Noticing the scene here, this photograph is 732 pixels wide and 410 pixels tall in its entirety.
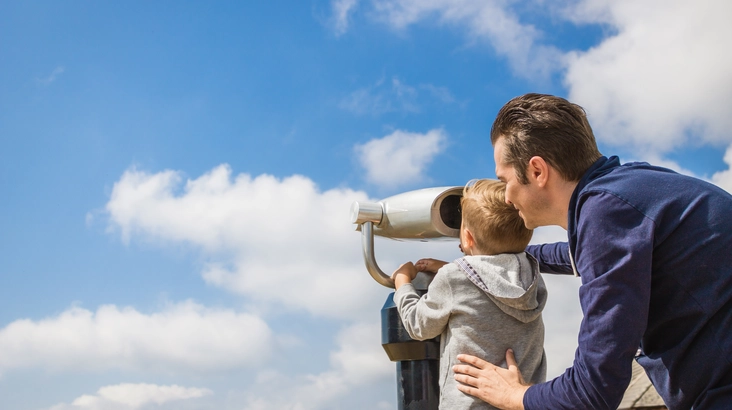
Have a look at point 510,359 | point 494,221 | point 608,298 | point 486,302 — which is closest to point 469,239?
point 494,221

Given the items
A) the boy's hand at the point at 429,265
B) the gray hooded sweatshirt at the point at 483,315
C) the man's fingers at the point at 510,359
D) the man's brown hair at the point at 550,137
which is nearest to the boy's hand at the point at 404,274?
the boy's hand at the point at 429,265

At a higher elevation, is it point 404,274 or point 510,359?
point 404,274

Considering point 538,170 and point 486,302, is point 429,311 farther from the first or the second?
point 538,170

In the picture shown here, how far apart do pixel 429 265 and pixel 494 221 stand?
33 centimetres

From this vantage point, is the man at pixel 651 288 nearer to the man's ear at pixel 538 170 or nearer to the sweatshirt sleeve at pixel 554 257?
the man's ear at pixel 538 170

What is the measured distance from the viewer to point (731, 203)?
1.61 metres

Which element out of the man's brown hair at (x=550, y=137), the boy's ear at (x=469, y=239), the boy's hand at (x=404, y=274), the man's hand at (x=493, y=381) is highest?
the man's brown hair at (x=550, y=137)

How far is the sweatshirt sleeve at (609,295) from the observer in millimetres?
1557

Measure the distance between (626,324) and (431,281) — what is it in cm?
85

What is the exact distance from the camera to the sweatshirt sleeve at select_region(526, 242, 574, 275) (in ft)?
7.89

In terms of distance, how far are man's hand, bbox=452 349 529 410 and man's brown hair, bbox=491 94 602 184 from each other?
547 mm

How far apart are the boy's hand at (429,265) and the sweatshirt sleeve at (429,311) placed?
0.59 ft

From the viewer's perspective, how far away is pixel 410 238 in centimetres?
241

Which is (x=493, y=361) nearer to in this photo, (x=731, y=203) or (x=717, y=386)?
(x=717, y=386)
